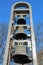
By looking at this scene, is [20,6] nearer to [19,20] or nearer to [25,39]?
[19,20]

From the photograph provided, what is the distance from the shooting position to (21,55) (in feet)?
14.9

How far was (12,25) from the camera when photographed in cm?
521

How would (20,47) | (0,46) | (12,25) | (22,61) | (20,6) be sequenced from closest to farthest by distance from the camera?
(20,47)
(22,61)
(12,25)
(20,6)
(0,46)

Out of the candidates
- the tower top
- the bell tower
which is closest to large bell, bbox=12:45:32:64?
the bell tower

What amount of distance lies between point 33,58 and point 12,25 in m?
1.40

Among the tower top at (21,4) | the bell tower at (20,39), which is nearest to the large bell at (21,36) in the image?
the bell tower at (20,39)

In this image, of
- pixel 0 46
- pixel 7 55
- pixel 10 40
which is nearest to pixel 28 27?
pixel 10 40

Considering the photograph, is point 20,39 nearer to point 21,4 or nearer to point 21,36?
point 21,36

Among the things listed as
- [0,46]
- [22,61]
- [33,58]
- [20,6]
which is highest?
[20,6]

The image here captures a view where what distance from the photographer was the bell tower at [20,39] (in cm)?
445

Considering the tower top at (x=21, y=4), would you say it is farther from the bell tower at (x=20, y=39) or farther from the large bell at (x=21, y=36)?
the large bell at (x=21, y=36)

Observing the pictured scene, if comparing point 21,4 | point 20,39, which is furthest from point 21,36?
point 21,4

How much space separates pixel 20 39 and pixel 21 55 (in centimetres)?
62

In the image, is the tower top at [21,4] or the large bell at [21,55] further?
the tower top at [21,4]
